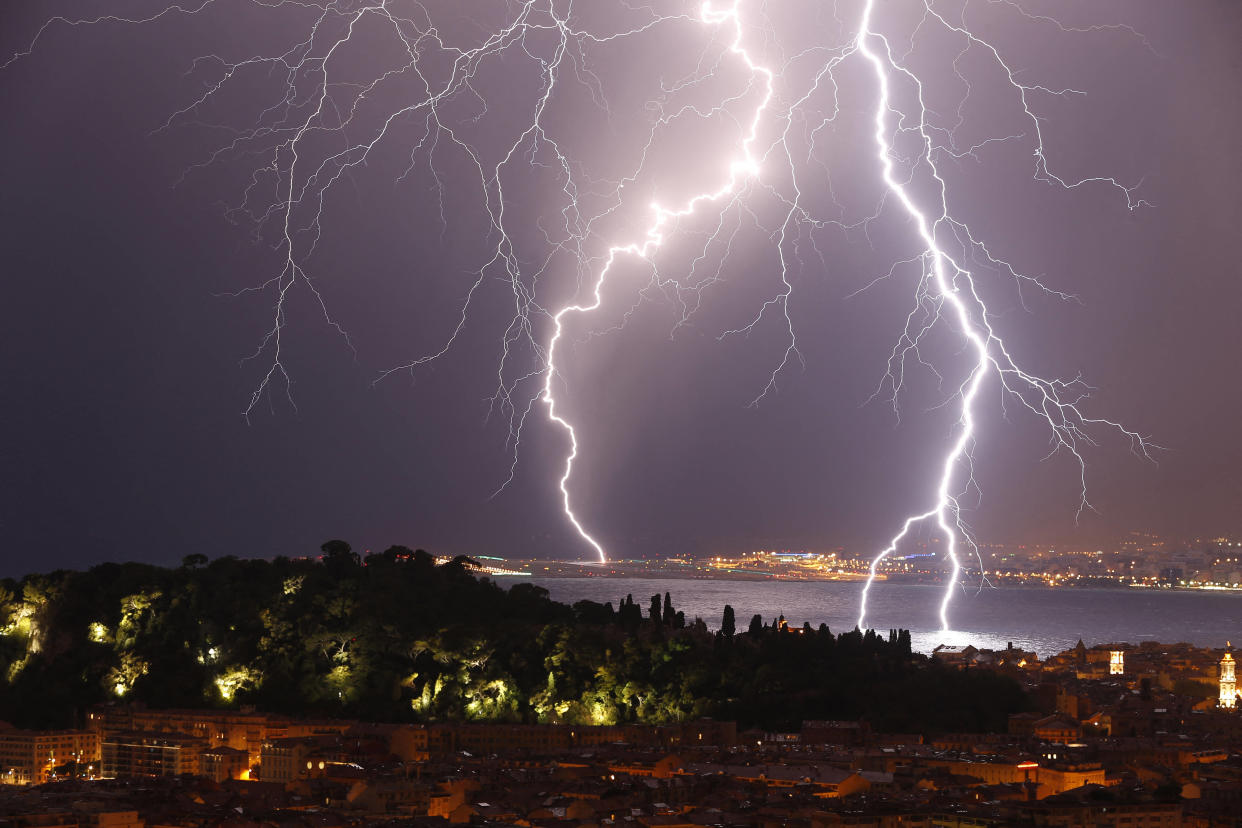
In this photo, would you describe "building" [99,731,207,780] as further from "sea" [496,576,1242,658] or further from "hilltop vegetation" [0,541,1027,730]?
"sea" [496,576,1242,658]

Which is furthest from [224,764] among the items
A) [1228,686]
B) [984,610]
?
[984,610]

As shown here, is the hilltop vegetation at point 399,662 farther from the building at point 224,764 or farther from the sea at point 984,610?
the sea at point 984,610

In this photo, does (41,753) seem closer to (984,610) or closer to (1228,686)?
(1228,686)

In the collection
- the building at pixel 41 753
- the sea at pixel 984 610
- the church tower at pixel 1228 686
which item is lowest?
the building at pixel 41 753

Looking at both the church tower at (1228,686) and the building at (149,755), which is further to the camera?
the church tower at (1228,686)

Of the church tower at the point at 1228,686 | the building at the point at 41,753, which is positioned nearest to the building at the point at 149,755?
the building at the point at 41,753

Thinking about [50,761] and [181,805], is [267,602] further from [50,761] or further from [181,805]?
[181,805]
